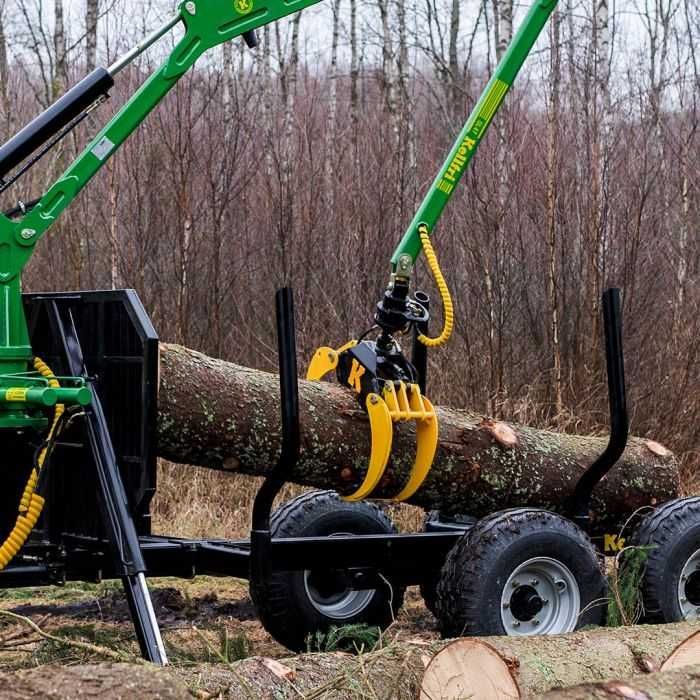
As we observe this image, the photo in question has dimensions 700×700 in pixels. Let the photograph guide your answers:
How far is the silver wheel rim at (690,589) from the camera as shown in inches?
244

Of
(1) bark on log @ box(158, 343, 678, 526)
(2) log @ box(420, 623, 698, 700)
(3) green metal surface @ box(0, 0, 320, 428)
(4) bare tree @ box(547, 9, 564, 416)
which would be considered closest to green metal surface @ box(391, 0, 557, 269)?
(1) bark on log @ box(158, 343, 678, 526)

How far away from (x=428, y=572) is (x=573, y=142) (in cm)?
764

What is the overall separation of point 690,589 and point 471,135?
2.81m

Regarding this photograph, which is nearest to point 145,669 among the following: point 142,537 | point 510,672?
point 510,672

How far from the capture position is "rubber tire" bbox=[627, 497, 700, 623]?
6.10 meters

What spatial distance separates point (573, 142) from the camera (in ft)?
41.3

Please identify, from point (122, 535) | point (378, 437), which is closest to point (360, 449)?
point (378, 437)

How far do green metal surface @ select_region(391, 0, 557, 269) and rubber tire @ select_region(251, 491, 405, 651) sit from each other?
1.50 metres

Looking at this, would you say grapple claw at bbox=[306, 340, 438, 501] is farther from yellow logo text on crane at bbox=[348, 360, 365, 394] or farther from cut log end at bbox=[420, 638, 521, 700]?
cut log end at bbox=[420, 638, 521, 700]

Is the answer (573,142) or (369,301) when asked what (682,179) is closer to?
(573,142)

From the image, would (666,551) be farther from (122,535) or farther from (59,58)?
(59,58)

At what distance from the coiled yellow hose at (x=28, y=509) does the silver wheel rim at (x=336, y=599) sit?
6.01 ft

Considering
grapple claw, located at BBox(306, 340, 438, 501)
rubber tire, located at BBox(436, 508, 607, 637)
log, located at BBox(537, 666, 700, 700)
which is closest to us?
log, located at BBox(537, 666, 700, 700)

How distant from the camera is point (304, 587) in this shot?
20.8 feet
